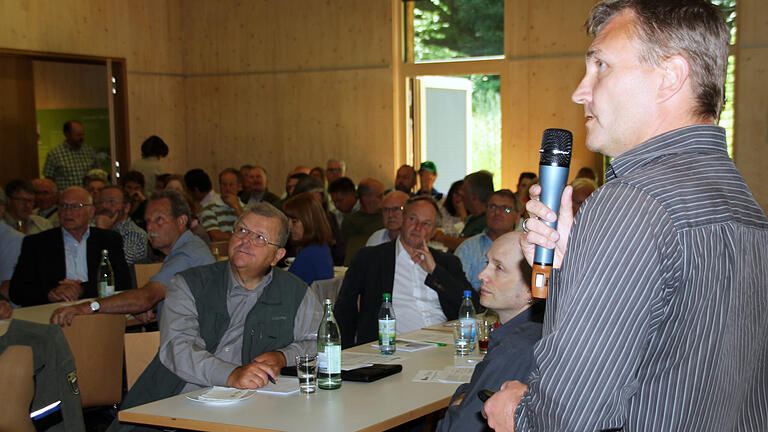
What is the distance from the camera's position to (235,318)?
12.3ft

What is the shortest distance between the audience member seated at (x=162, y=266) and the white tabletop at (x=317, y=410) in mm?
1758

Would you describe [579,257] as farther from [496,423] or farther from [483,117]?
[483,117]

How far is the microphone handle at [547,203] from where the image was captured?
1484mm

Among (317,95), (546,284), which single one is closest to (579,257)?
(546,284)

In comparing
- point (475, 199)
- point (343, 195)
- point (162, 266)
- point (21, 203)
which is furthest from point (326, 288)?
point (21, 203)

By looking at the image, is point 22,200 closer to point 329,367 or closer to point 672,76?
point 329,367

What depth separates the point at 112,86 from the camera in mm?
13156

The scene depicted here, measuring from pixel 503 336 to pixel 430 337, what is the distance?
1.43 meters

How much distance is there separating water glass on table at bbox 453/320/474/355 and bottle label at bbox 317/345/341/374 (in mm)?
810

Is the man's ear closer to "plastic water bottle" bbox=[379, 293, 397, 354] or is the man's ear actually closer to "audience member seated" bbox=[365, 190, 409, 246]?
"plastic water bottle" bbox=[379, 293, 397, 354]

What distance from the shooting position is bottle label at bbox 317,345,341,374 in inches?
125

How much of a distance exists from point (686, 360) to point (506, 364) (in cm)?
137

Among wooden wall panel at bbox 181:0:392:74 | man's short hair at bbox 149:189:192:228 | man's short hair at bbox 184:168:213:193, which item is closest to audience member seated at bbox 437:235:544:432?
man's short hair at bbox 149:189:192:228

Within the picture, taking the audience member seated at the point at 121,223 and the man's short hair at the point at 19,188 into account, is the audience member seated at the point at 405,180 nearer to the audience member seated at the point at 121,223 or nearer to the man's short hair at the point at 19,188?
the audience member seated at the point at 121,223
